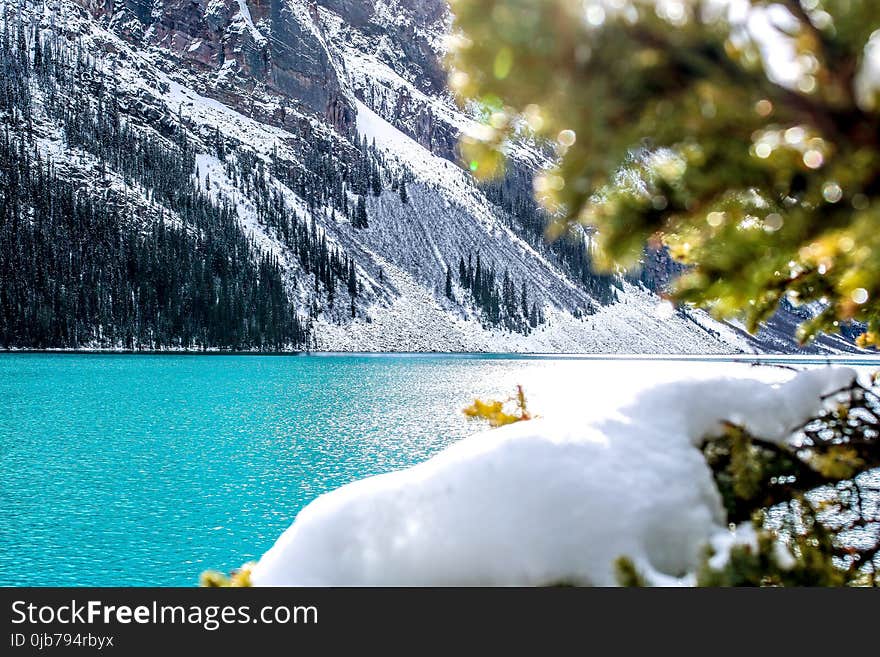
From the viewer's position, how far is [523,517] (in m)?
3.69

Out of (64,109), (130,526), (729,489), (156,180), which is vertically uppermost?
(64,109)

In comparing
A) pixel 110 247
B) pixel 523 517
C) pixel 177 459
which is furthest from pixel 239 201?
pixel 523 517

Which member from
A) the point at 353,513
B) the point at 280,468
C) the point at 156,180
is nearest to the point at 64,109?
the point at 156,180

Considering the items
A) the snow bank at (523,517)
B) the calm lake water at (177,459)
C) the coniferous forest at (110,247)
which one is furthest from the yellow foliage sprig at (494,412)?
the coniferous forest at (110,247)

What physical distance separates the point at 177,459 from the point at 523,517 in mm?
32696

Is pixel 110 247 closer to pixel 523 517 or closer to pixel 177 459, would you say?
pixel 177 459

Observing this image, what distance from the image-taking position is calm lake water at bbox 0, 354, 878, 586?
63.5 feet

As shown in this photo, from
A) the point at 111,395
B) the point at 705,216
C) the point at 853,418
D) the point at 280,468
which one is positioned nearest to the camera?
the point at 705,216

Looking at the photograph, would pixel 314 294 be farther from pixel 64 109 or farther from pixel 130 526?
pixel 130 526

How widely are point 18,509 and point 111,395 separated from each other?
115ft

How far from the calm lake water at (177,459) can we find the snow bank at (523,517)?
1.83 meters

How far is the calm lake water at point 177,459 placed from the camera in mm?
19344

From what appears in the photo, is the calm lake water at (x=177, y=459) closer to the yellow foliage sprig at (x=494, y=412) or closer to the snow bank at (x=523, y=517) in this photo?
the yellow foliage sprig at (x=494, y=412)

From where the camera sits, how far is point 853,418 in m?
4.66
